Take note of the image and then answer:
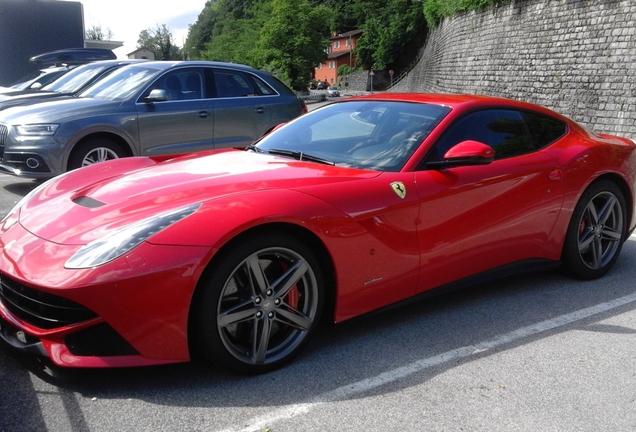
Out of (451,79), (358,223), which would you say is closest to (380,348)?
(358,223)

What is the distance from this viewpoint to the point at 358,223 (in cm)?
333

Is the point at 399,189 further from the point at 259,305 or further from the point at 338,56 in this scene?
the point at 338,56

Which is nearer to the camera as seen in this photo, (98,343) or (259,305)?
(98,343)

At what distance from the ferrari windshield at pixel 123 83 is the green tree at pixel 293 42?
57784mm

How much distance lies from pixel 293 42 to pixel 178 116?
6203 cm

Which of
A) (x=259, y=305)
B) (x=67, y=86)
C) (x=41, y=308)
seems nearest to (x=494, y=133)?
(x=259, y=305)

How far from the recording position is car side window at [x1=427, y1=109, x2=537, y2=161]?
394 centimetres

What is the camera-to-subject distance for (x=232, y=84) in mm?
8859

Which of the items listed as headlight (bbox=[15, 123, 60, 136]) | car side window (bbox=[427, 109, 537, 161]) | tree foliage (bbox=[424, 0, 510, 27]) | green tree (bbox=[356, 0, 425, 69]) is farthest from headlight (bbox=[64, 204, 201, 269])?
green tree (bbox=[356, 0, 425, 69])

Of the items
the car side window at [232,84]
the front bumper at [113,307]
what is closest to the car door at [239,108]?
the car side window at [232,84]

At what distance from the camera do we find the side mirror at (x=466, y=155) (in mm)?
3717

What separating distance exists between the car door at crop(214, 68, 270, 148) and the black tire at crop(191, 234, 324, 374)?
221 inches

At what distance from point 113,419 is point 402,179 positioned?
193 centimetres

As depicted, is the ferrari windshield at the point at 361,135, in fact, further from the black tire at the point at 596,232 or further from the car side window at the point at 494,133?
the black tire at the point at 596,232
